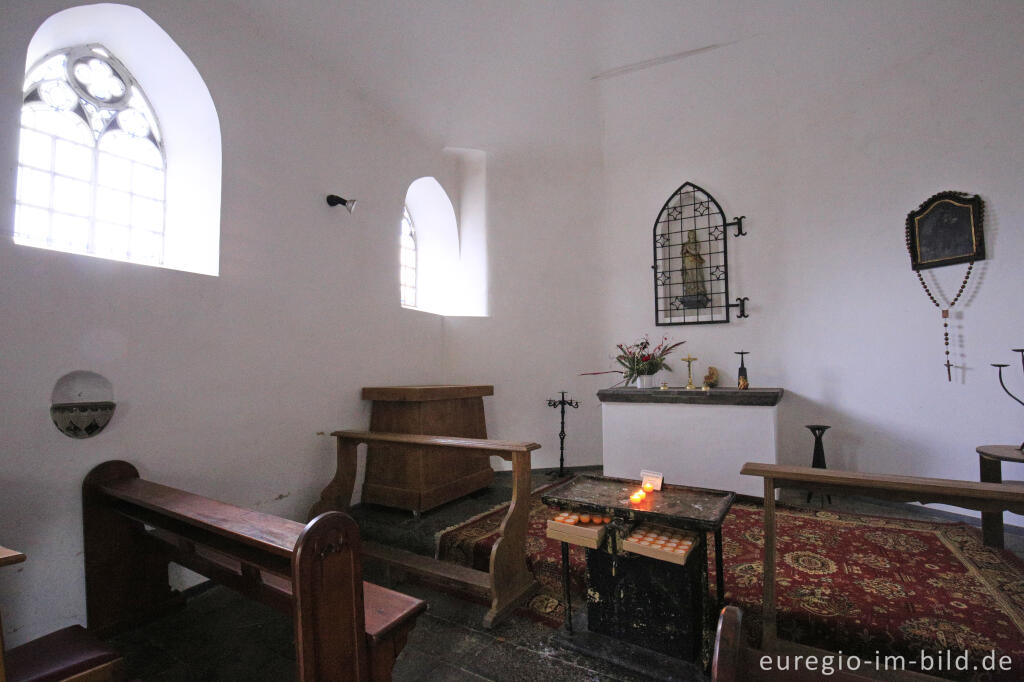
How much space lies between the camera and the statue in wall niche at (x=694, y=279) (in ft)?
17.3

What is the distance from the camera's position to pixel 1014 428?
3693 mm

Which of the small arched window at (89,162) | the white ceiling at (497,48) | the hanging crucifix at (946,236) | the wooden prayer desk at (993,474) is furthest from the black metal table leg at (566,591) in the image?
the white ceiling at (497,48)

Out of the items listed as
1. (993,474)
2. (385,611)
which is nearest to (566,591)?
(385,611)

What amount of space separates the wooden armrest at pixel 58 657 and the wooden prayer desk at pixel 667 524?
1.78 metres

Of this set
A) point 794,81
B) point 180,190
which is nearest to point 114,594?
point 180,190

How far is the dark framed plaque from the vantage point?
3.87 m

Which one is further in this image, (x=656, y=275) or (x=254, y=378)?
(x=656, y=275)

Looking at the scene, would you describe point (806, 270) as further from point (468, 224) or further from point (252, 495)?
point (252, 495)

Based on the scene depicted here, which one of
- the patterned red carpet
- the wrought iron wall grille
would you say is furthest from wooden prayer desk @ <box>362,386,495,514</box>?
the wrought iron wall grille

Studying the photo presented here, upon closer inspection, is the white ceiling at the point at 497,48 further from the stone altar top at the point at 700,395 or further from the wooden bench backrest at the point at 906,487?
the wooden bench backrest at the point at 906,487

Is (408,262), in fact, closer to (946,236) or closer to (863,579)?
(863,579)

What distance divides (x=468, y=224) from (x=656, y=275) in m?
2.35

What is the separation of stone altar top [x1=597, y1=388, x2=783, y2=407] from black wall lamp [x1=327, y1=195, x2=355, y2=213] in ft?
9.67

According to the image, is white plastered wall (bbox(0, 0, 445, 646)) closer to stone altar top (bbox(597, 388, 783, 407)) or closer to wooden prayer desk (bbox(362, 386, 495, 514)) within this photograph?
wooden prayer desk (bbox(362, 386, 495, 514))
